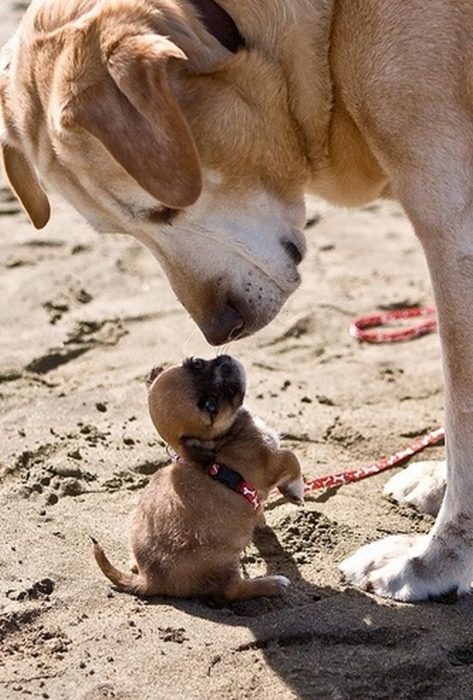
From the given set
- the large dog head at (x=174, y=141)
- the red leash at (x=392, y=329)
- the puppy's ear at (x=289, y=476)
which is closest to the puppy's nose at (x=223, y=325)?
the large dog head at (x=174, y=141)

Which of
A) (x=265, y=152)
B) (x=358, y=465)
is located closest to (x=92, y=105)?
(x=265, y=152)

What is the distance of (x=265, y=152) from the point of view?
13.5 ft

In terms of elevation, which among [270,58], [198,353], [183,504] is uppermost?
[270,58]

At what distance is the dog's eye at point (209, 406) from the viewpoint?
3.96 meters

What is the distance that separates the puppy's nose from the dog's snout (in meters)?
0.25

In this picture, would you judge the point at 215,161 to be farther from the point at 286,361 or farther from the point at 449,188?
the point at 286,361

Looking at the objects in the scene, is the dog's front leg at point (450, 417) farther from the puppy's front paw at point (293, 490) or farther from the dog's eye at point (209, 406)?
the dog's eye at point (209, 406)

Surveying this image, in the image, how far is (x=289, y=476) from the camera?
4062 mm

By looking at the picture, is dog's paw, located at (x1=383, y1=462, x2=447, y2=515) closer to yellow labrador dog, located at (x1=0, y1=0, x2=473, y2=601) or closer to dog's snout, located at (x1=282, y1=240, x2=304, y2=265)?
yellow labrador dog, located at (x1=0, y1=0, x2=473, y2=601)

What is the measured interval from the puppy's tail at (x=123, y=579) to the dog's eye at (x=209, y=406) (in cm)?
48

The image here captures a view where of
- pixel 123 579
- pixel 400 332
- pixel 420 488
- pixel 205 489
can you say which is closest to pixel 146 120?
pixel 205 489

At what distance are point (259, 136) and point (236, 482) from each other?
0.99 m

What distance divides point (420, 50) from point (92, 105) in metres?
0.89

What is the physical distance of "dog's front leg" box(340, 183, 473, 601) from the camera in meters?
3.85
